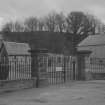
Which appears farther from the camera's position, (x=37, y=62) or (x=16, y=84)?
(x=37, y=62)

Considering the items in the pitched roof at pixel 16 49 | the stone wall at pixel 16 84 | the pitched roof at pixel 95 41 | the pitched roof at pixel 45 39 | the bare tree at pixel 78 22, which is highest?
the bare tree at pixel 78 22

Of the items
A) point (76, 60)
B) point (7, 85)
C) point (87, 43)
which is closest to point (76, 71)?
point (76, 60)

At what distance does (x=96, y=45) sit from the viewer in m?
57.5

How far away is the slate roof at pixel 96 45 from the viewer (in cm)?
5664

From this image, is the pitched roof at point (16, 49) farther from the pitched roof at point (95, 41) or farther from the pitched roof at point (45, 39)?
the pitched roof at point (45, 39)

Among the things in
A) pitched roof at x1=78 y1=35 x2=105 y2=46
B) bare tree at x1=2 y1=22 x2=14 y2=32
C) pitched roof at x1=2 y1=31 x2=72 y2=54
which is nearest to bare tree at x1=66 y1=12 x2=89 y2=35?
pitched roof at x1=2 y1=31 x2=72 y2=54

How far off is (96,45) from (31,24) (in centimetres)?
3626

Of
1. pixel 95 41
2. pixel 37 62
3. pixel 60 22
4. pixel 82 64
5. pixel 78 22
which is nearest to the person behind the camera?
pixel 37 62

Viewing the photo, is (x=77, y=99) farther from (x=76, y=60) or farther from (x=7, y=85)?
(x=76, y=60)

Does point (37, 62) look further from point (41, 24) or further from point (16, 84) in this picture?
point (41, 24)

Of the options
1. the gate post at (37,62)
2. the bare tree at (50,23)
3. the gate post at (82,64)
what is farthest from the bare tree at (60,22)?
the gate post at (37,62)

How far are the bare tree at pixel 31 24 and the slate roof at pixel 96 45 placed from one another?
99.8ft

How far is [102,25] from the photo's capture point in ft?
255

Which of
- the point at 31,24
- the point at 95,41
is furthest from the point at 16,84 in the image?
the point at 31,24
